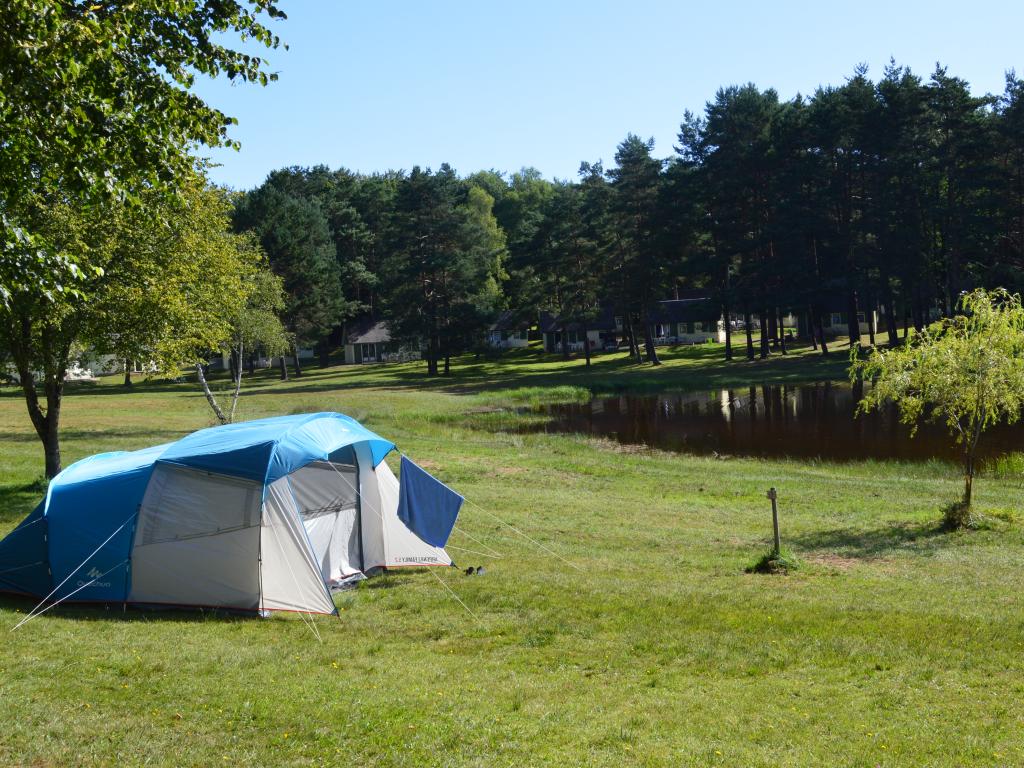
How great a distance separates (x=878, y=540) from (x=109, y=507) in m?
12.5

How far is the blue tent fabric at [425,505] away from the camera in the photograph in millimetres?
13250

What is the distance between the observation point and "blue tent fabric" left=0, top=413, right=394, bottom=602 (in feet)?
38.8

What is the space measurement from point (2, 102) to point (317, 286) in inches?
2601

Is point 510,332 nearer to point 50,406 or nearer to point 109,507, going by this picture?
point 50,406

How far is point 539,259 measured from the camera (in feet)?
242

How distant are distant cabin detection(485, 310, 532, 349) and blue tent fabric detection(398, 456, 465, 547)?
71281mm

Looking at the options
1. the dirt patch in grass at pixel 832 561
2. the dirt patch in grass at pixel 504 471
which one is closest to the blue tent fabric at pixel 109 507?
the dirt patch in grass at pixel 832 561

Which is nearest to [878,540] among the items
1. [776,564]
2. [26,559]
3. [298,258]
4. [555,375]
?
[776,564]

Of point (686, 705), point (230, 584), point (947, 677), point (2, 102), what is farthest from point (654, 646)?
point (2, 102)

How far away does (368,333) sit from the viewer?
303 feet

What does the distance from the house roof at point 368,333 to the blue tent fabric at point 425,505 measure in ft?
257

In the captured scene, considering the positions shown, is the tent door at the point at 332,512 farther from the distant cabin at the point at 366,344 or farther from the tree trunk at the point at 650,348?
the distant cabin at the point at 366,344

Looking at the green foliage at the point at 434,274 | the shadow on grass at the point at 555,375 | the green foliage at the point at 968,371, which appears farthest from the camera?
the green foliage at the point at 434,274

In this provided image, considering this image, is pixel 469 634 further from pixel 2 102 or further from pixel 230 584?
pixel 2 102
